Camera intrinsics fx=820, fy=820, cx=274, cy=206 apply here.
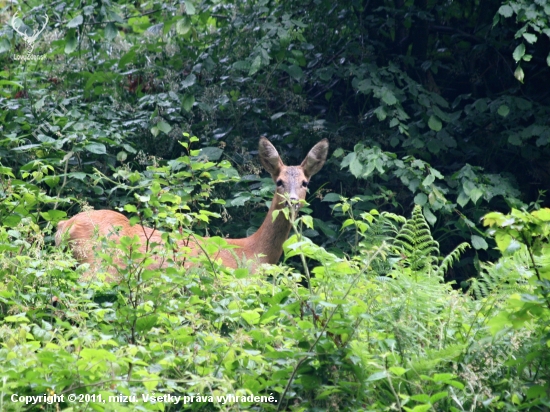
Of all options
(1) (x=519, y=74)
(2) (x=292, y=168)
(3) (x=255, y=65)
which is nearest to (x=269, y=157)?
(2) (x=292, y=168)

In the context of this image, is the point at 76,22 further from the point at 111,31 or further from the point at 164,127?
the point at 164,127

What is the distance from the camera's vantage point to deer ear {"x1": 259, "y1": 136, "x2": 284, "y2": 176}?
22.2 ft

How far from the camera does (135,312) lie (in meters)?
3.55

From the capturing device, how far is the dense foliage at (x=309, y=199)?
10.1ft

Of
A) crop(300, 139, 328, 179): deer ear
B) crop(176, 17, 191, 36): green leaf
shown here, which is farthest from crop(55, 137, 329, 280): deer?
crop(176, 17, 191, 36): green leaf

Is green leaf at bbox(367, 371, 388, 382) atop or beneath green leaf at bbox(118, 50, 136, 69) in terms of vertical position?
atop

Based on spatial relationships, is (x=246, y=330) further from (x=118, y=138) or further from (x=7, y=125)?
(x=7, y=125)

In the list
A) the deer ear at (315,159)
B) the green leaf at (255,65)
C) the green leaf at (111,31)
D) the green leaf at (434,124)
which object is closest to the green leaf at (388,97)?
the green leaf at (434,124)

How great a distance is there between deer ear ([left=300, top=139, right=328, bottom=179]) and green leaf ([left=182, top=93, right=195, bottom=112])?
1.09 metres

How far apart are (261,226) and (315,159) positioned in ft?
2.54

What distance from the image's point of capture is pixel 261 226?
21.4 feet

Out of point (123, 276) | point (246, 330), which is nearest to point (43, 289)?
point (123, 276)

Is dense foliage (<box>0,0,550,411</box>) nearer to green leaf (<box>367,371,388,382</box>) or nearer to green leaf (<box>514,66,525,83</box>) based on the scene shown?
green leaf (<box>367,371,388,382</box>)

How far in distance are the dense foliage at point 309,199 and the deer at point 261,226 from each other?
191mm
